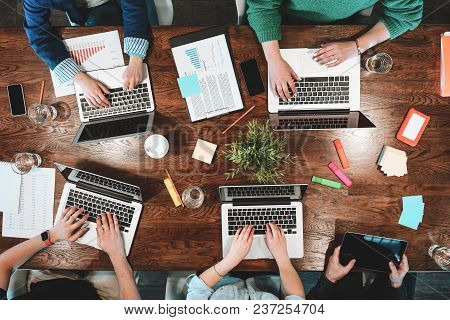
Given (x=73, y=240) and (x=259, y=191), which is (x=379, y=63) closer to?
(x=259, y=191)

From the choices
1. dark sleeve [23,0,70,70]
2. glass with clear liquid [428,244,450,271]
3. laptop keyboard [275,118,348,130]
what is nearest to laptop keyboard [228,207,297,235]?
laptop keyboard [275,118,348,130]

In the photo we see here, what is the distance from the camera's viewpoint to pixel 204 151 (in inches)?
63.8

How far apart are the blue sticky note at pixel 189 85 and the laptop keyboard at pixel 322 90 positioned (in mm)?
429

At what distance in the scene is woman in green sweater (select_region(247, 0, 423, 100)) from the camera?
1535 millimetres

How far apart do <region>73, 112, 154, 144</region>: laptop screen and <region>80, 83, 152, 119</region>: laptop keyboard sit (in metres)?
0.03

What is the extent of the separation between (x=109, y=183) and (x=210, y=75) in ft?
2.17

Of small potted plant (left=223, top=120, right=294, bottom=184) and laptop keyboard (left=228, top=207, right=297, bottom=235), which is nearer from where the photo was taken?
small potted plant (left=223, top=120, right=294, bottom=184)

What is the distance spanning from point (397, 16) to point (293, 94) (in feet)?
1.76

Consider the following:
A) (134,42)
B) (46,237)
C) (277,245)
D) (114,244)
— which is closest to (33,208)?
(46,237)

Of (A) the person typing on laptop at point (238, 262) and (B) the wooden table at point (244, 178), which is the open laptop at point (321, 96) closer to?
(B) the wooden table at point (244, 178)

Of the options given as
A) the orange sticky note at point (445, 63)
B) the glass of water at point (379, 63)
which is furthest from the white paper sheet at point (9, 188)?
the orange sticky note at point (445, 63)

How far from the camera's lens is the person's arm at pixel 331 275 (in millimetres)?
1589

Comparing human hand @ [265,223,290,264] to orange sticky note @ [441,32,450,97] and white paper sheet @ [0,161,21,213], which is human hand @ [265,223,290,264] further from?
white paper sheet @ [0,161,21,213]
